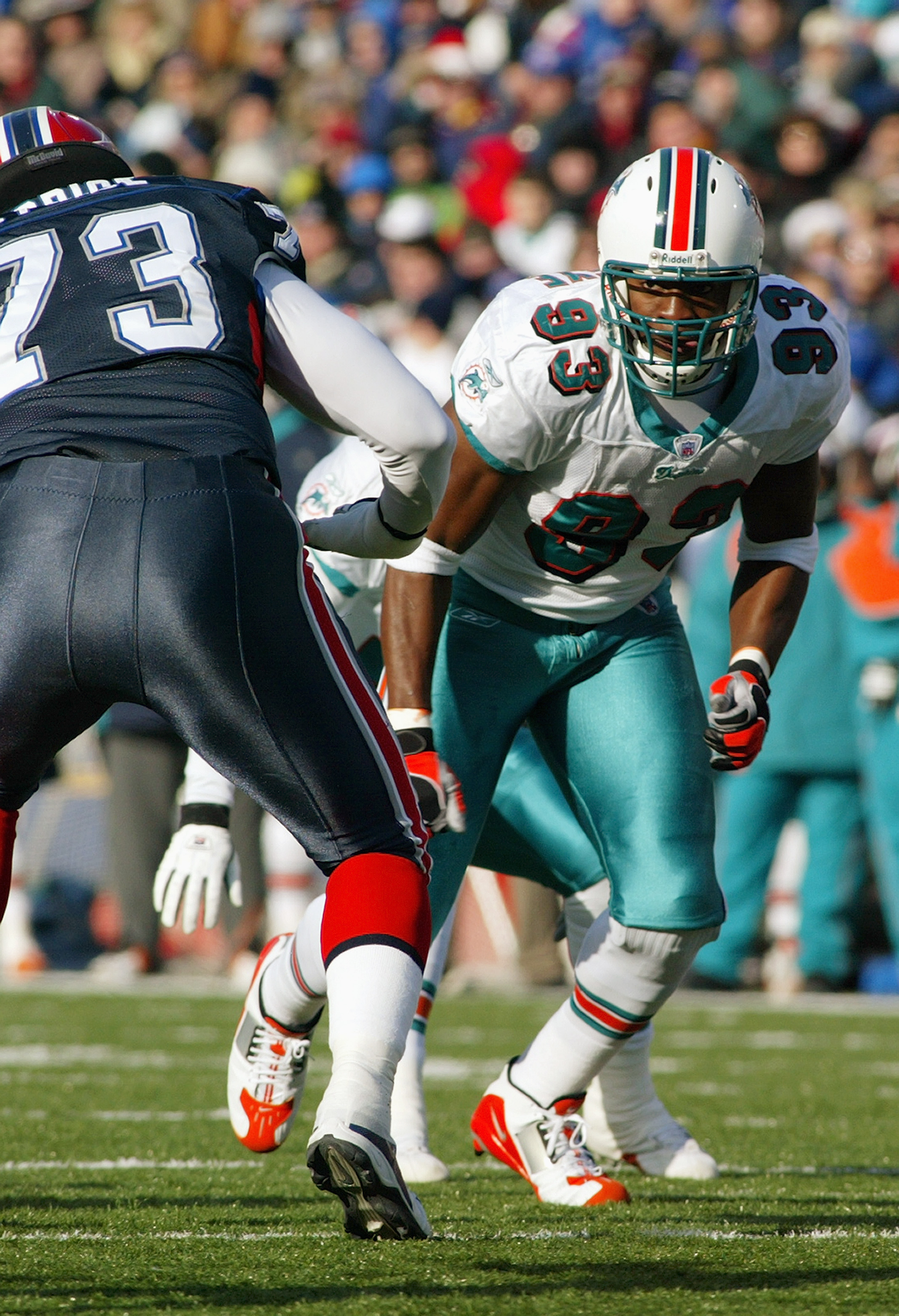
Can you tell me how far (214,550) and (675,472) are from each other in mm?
1226

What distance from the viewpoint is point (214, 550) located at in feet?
7.64

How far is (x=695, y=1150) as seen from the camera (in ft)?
12.1

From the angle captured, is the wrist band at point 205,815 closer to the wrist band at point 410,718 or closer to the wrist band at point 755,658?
the wrist band at point 410,718

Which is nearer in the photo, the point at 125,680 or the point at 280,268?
the point at 125,680

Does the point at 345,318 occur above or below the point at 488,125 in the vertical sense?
above

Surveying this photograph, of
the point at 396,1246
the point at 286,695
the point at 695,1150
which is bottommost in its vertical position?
the point at 695,1150

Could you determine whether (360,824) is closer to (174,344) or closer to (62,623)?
(62,623)

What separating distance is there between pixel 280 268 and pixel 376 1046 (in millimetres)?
1054

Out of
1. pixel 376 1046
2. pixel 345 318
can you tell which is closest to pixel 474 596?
pixel 345 318

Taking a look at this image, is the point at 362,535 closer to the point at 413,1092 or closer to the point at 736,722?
the point at 736,722

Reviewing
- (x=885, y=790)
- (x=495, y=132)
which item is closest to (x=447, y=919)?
(x=885, y=790)

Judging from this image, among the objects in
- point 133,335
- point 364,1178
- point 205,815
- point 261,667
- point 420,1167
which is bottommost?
point 420,1167

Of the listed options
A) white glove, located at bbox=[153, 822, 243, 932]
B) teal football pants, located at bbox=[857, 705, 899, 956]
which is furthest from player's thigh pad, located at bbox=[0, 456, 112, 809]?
teal football pants, located at bbox=[857, 705, 899, 956]

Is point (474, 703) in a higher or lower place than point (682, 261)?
lower
